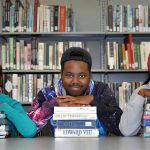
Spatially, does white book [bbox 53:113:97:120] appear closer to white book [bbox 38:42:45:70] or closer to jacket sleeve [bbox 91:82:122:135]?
jacket sleeve [bbox 91:82:122:135]

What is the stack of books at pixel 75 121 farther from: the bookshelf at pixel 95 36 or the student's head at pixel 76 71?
the bookshelf at pixel 95 36

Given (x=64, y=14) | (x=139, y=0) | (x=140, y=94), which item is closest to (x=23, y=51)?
(x=64, y=14)

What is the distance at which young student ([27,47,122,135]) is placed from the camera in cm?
154

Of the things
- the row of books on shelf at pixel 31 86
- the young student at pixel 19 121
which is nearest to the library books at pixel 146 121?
the young student at pixel 19 121

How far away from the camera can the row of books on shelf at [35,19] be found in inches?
112

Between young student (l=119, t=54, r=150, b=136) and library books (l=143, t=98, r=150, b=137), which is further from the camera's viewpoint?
young student (l=119, t=54, r=150, b=136)

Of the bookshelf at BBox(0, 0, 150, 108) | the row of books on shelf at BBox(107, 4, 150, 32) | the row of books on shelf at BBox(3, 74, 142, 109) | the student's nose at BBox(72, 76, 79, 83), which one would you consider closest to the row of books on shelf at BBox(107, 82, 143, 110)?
the row of books on shelf at BBox(3, 74, 142, 109)

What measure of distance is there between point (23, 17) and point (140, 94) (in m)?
1.64

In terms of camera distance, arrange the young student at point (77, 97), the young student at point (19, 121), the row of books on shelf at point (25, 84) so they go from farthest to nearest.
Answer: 1. the row of books on shelf at point (25, 84)
2. the young student at point (77, 97)
3. the young student at point (19, 121)

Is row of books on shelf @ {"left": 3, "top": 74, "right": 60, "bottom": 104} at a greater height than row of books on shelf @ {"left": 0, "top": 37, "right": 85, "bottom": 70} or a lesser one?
lesser

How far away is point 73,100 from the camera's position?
1.53 meters

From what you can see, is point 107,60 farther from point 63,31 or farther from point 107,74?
point 63,31

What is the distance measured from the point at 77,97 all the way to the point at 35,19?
145 cm

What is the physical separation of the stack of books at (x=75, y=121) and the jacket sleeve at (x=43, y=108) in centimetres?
20
